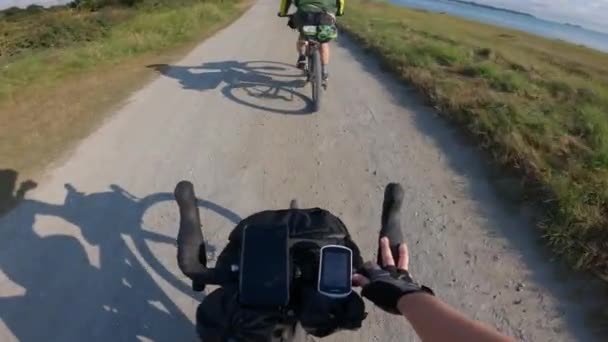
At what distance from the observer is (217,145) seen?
6395mm

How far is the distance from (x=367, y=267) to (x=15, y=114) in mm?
7305

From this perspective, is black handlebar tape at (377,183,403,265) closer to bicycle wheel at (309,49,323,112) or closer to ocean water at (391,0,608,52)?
bicycle wheel at (309,49,323,112)

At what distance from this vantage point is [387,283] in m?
1.66

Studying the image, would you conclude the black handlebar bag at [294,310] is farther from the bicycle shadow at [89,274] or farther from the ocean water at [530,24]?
the ocean water at [530,24]

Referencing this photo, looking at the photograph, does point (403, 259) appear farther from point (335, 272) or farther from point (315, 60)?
point (315, 60)

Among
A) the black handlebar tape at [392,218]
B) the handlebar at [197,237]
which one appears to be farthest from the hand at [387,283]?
the black handlebar tape at [392,218]

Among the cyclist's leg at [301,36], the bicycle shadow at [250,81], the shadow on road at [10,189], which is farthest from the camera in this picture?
the bicycle shadow at [250,81]

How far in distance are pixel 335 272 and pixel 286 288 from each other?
0.57ft

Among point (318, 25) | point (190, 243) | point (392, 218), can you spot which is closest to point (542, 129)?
point (318, 25)

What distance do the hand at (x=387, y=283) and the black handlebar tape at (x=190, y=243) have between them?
63 centimetres

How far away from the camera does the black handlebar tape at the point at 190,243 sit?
2.07 meters

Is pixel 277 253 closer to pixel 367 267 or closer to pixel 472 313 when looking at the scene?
pixel 367 267

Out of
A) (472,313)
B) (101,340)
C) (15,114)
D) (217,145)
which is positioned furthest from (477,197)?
(15,114)

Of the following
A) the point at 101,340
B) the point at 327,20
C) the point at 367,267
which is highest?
the point at 327,20
